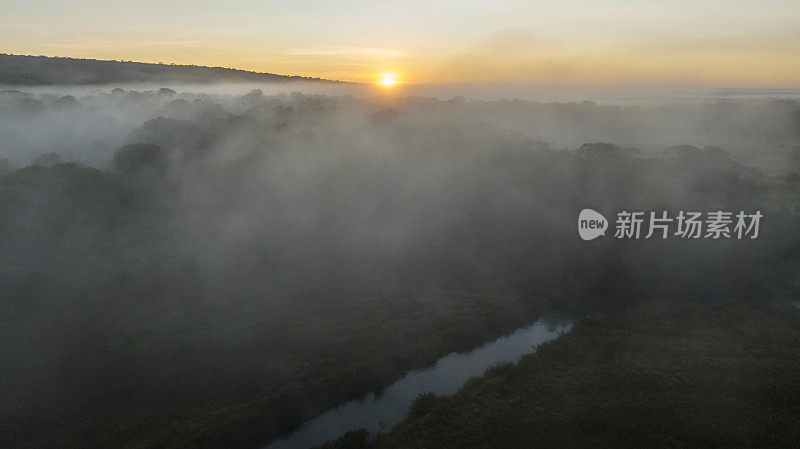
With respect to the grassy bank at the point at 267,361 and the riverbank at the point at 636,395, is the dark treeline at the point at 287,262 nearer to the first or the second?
the grassy bank at the point at 267,361

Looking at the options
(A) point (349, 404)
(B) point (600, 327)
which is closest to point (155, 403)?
(A) point (349, 404)

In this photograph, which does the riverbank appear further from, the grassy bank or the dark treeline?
the dark treeline

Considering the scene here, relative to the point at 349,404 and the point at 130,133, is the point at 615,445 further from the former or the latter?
the point at 130,133

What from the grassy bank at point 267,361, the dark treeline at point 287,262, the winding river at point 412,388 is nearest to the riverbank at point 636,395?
the winding river at point 412,388

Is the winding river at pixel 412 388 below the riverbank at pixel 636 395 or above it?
below

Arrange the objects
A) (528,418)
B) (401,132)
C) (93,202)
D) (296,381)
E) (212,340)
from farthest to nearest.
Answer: (401,132) → (93,202) → (212,340) → (296,381) → (528,418)
